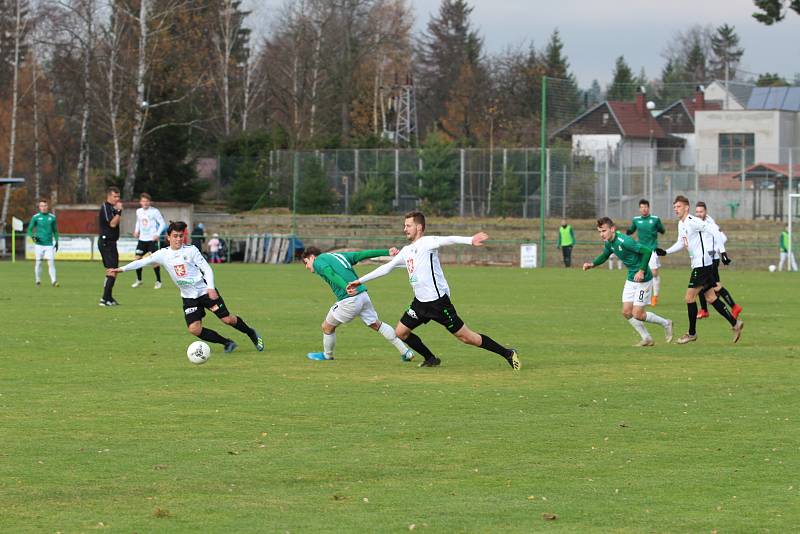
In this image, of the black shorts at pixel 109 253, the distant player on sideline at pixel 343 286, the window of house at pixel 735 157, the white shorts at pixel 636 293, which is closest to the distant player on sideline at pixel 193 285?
the distant player on sideline at pixel 343 286

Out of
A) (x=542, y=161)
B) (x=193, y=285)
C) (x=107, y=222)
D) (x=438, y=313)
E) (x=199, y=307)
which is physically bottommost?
(x=199, y=307)

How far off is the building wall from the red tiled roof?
197cm

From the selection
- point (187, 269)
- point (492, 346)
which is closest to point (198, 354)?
point (187, 269)

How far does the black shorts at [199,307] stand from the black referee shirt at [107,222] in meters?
10.4

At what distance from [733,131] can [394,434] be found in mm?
51831

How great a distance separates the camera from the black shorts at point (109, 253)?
25.8m

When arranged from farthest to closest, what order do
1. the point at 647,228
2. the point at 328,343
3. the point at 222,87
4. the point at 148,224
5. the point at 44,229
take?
the point at 222,87, the point at 44,229, the point at 148,224, the point at 647,228, the point at 328,343

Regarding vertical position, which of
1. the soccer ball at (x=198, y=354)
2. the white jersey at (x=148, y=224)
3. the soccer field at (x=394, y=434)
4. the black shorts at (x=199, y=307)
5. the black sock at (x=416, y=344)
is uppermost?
the white jersey at (x=148, y=224)

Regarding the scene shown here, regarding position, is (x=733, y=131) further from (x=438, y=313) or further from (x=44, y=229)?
(x=438, y=313)

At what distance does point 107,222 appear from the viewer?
26578mm

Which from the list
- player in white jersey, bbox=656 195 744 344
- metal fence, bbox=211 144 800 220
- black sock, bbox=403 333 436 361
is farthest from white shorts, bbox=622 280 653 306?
metal fence, bbox=211 144 800 220

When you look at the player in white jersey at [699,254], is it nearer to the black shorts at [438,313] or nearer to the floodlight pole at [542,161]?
the black shorts at [438,313]

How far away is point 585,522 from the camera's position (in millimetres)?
7488

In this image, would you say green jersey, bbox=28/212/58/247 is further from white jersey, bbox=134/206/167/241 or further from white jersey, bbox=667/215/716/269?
white jersey, bbox=667/215/716/269
